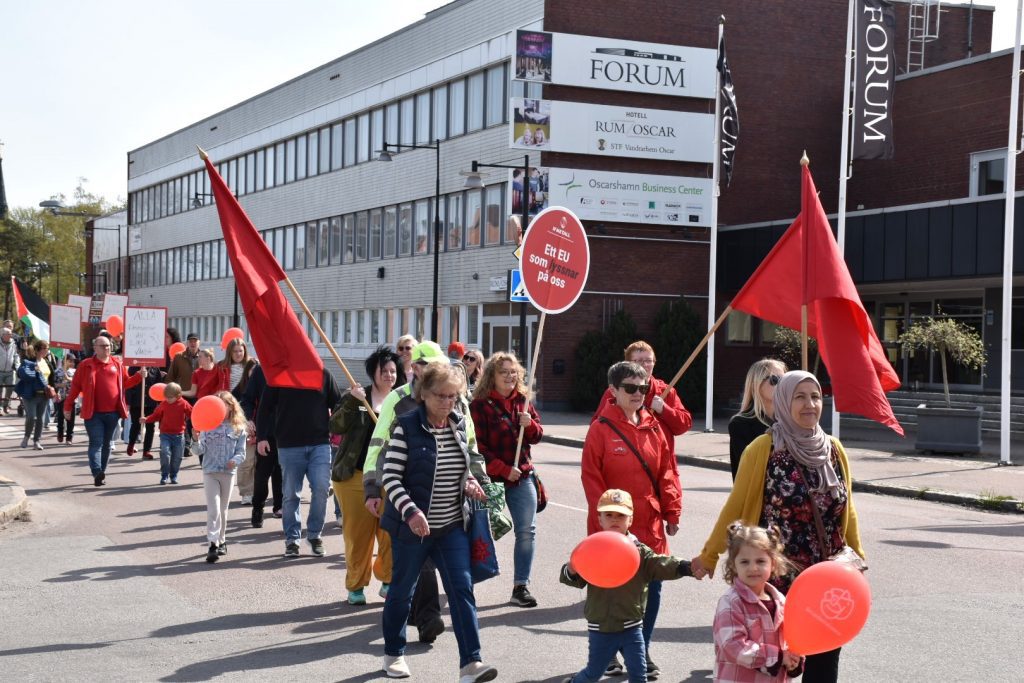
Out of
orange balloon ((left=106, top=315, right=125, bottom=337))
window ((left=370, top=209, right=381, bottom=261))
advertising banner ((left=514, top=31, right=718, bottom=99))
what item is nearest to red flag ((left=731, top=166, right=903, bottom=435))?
orange balloon ((left=106, top=315, right=125, bottom=337))

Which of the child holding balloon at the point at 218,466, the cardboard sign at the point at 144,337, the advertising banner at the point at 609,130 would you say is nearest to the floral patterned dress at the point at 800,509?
the child holding balloon at the point at 218,466

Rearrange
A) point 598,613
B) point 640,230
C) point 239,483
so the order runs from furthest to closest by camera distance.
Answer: point 640,230 < point 239,483 < point 598,613

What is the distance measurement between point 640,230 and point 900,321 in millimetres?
8247

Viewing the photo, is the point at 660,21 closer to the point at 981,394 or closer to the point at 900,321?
the point at 900,321

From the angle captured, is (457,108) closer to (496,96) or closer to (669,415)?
(496,96)

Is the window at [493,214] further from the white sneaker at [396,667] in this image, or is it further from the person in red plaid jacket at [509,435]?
the white sneaker at [396,667]

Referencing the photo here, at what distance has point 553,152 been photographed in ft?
122

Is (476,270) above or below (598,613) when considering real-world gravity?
above

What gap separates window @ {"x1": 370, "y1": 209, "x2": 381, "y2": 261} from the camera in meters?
48.9

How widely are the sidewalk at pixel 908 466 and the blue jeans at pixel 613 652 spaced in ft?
35.5

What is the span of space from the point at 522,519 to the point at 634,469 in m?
2.03

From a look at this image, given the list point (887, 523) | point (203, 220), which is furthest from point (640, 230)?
point (203, 220)

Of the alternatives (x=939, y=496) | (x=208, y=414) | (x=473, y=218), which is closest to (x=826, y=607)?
(x=208, y=414)

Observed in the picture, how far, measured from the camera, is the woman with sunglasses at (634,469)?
6.90m
